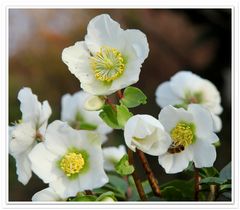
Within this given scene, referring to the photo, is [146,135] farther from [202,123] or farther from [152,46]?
[152,46]

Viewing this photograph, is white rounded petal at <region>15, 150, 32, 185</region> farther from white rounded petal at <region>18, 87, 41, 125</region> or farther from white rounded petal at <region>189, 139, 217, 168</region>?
white rounded petal at <region>189, 139, 217, 168</region>

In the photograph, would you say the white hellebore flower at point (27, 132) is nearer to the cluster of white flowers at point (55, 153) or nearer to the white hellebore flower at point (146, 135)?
the cluster of white flowers at point (55, 153)

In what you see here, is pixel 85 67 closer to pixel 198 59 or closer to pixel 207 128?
pixel 207 128

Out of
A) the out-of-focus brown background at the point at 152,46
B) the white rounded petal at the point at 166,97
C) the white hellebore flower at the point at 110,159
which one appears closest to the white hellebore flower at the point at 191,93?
the white rounded petal at the point at 166,97

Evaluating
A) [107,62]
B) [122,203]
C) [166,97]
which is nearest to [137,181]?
[122,203]

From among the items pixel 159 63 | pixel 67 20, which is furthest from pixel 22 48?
pixel 159 63

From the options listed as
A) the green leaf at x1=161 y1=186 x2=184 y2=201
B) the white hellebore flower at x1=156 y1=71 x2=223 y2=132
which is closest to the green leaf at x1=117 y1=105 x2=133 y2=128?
the green leaf at x1=161 y1=186 x2=184 y2=201
